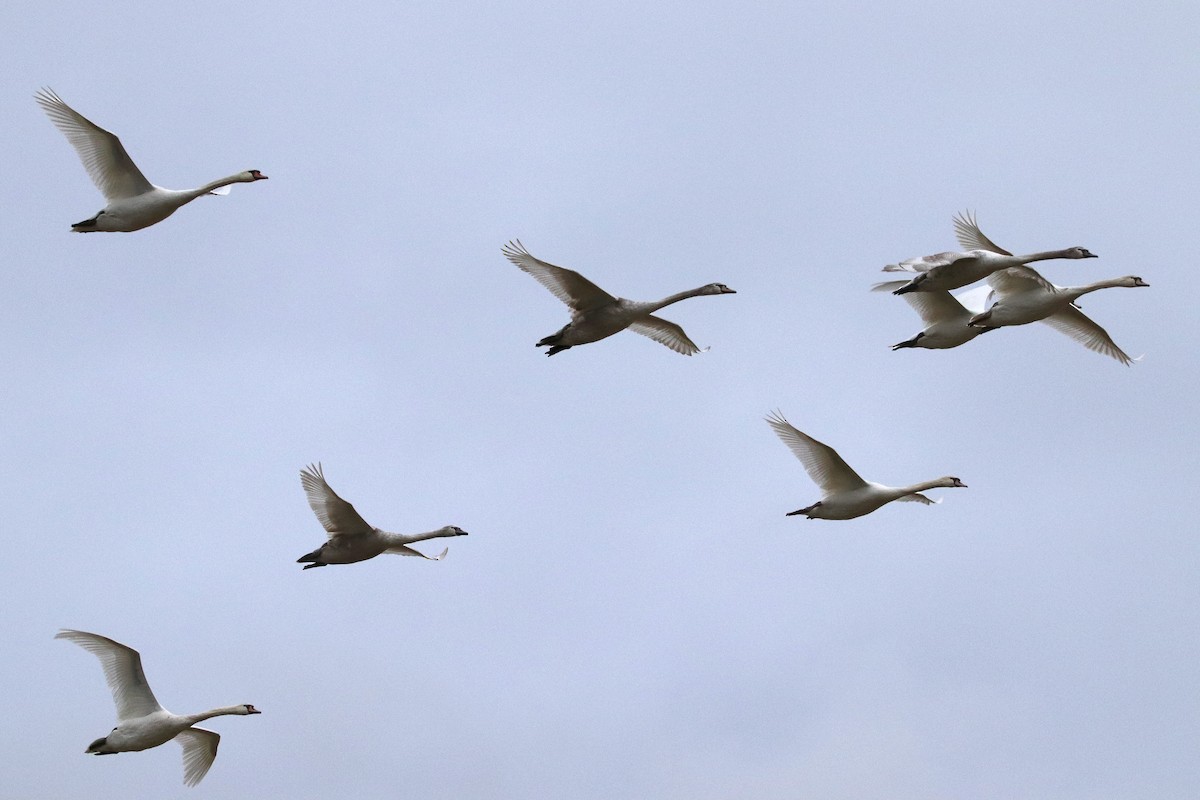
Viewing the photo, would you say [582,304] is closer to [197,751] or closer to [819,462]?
[819,462]

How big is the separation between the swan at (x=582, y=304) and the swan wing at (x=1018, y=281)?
22.3ft

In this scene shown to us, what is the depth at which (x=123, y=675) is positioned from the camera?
45.2m

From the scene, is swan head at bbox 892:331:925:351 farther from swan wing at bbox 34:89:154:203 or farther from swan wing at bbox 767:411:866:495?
swan wing at bbox 34:89:154:203

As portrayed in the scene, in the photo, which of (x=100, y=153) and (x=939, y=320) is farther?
(x=939, y=320)

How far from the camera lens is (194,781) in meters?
46.6

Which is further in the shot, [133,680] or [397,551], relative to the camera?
[397,551]

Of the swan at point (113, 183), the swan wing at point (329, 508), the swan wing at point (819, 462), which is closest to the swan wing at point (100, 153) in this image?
the swan at point (113, 183)

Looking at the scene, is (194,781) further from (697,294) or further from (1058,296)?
(1058,296)

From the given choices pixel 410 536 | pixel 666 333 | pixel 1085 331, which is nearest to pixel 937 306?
pixel 1085 331

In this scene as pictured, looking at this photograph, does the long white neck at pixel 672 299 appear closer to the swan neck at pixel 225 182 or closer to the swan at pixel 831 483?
the swan at pixel 831 483

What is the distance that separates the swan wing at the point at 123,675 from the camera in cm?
4519

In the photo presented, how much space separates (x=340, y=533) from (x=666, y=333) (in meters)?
9.98

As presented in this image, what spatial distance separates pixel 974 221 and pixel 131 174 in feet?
62.8

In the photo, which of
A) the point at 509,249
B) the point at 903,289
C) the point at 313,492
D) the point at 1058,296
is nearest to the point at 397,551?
the point at 313,492
